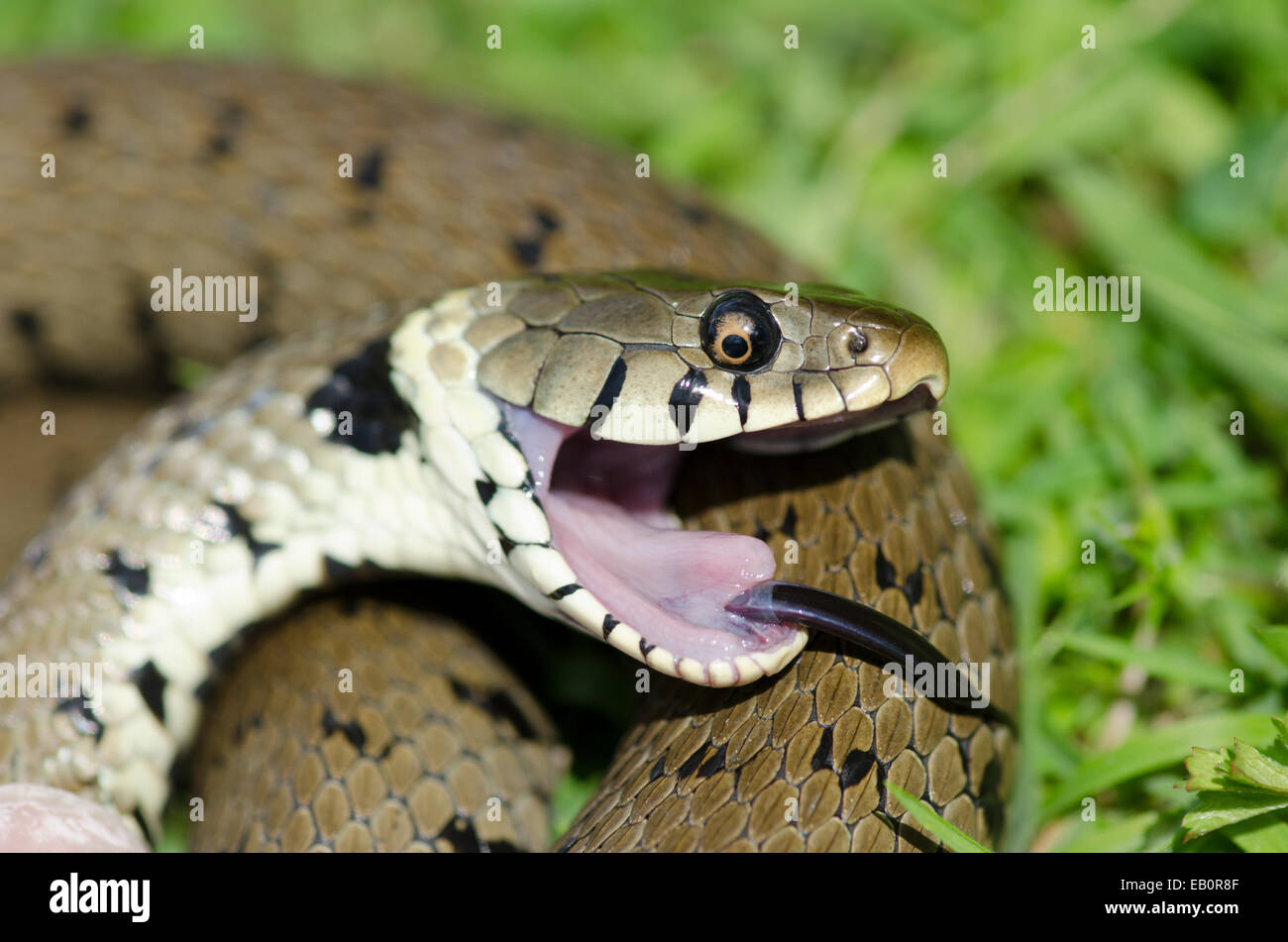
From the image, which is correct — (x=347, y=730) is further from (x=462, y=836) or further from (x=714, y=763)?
(x=714, y=763)

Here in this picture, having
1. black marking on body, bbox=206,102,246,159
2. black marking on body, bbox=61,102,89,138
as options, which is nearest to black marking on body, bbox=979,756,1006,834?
black marking on body, bbox=206,102,246,159

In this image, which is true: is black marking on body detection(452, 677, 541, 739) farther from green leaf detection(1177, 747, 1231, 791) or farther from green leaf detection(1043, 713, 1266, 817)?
green leaf detection(1177, 747, 1231, 791)

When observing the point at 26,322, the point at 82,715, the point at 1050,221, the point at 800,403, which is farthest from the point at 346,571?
the point at 1050,221

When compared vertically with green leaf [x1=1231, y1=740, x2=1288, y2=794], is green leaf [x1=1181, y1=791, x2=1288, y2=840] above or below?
below

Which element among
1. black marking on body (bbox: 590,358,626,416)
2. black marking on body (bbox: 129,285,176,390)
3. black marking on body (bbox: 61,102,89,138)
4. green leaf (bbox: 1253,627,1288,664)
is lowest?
green leaf (bbox: 1253,627,1288,664)

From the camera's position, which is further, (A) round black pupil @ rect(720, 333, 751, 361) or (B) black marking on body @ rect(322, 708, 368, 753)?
(B) black marking on body @ rect(322, 708, 368, 753)

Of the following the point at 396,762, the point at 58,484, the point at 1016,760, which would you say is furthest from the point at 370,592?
the point at 1016,760

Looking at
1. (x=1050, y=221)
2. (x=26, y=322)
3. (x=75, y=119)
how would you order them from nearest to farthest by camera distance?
(x=75, y=119), (x=26, y=322), (x=1050, y=221)
